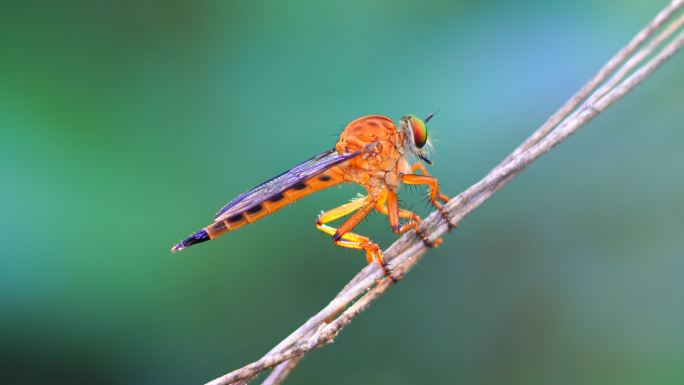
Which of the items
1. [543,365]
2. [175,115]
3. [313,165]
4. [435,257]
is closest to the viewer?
[313,165]

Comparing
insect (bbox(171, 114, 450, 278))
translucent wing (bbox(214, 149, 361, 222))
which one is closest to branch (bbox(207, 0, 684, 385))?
insect (bbox(171, 114, 450, 278))

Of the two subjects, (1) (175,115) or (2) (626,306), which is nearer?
(2) (626,306)

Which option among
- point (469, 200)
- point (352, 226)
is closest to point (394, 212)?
point (352, 226)

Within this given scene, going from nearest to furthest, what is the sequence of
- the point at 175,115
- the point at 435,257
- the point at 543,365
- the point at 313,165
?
the point at 313,165 < the point at 543,365 < the point at 435,257 < the point at 175,115

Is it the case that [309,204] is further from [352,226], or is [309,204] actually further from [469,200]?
[469,200]

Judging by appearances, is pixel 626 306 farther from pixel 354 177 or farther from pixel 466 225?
pixel 354 177

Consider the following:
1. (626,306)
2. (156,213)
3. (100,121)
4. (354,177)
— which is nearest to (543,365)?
(626,306)

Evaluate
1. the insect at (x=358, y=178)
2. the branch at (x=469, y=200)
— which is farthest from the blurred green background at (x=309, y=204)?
the branch at (x=469, y=200)
